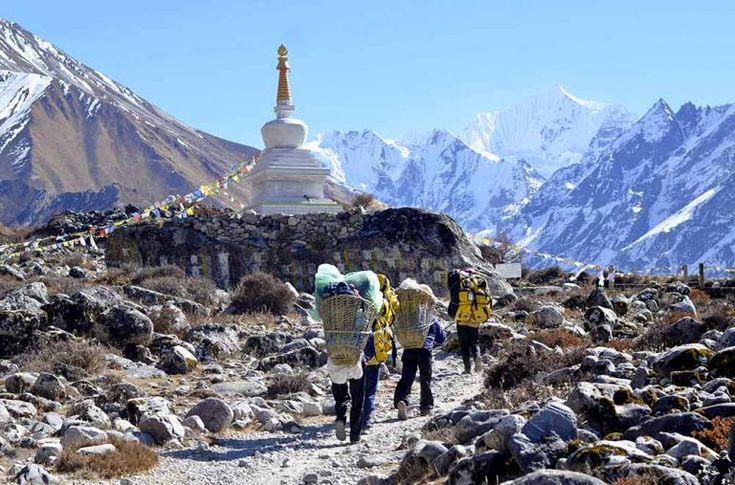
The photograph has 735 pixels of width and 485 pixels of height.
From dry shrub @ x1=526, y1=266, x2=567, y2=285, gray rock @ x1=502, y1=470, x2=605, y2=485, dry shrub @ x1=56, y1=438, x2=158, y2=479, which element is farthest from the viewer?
dry shrub @ x1=526, y1=266, x2=567, y2=285

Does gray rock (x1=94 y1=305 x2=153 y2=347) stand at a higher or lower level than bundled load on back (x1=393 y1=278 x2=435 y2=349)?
higher

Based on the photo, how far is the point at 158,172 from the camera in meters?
192

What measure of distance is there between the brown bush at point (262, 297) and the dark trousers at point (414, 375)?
9583 millimetres

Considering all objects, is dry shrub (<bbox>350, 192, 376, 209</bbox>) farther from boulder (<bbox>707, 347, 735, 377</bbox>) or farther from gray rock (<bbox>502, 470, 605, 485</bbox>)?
gray rock (<bbox>502, 470, 605, 485</bbox>)

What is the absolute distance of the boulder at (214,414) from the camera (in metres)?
11.0

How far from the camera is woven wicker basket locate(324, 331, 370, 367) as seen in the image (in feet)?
33.8

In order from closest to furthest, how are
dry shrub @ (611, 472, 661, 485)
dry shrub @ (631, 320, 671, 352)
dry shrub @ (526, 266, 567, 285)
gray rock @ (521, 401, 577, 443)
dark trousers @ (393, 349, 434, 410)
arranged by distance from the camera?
dry shrub @ (611, 472, 661, 485) < gray rock @ (521, 401, 577, 443) < dark trousers @ (393, 349, 434, 410) < dry shrub @ (631, 320, 671, 352) < dry shrub @ (526, 266, 567, 285)

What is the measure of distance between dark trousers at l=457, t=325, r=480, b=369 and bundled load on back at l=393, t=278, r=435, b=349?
11.0 ft

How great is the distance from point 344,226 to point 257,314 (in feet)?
30.1

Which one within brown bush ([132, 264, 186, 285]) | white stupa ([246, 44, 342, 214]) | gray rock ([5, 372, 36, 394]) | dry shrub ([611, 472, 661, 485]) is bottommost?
dry shrub ([611, 472, 661, 485])

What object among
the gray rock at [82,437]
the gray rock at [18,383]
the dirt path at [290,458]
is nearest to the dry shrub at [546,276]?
the dirt path at [290,458]

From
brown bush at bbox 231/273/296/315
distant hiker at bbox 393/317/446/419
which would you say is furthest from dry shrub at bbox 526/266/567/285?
distant hiker at bbox 393/317/446/419

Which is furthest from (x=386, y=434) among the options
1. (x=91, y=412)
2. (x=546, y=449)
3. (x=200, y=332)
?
(x=200, y=332)

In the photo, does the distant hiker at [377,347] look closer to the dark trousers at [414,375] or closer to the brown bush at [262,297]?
the dark trousers at [414,375]
